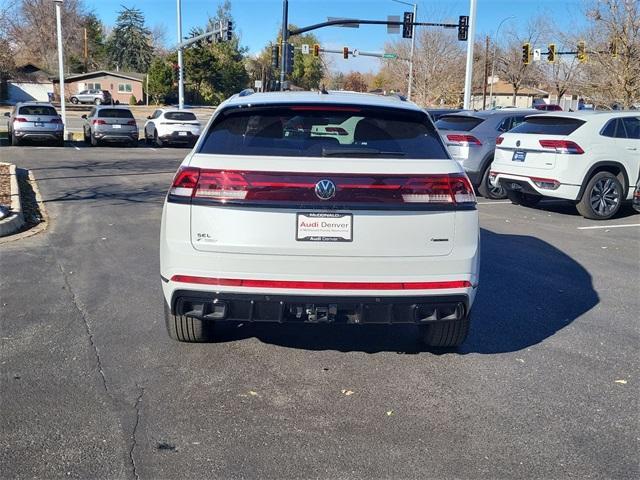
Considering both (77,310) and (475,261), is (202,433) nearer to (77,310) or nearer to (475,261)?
(475,261)

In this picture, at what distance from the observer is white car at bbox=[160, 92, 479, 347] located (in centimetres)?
373

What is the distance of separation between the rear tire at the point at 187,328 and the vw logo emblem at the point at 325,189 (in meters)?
1.39

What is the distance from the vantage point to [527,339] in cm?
502

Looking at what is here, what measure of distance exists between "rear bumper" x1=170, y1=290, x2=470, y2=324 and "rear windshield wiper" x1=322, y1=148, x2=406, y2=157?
862mm

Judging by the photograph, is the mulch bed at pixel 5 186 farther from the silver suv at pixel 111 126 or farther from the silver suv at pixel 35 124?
the silver suv at pixel 111 126

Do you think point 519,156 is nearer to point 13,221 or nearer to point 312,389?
point 13,221

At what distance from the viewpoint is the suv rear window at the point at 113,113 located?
80.1 feet

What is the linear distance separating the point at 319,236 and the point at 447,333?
134 centimetres

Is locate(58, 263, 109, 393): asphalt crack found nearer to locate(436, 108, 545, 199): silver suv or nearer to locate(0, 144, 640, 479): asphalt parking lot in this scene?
locate(0, 144, 640, 479): asphalt parking lot

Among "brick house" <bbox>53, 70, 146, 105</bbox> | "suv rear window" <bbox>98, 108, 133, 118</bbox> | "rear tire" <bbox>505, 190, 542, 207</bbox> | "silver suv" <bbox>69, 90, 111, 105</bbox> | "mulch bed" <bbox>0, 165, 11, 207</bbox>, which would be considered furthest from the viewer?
"brick house" <bbox>53, 70, 146, 105</bbox>

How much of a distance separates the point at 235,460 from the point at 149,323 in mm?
2183

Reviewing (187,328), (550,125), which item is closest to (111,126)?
(550,125)

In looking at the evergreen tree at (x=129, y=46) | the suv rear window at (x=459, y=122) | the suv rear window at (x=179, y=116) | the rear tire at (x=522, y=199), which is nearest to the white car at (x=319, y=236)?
the rear tire at (x=522, y=199)

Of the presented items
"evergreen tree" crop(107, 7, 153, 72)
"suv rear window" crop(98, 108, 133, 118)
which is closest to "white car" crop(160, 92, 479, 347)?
"suv rear window" crop(98, 108, 133, 118)
